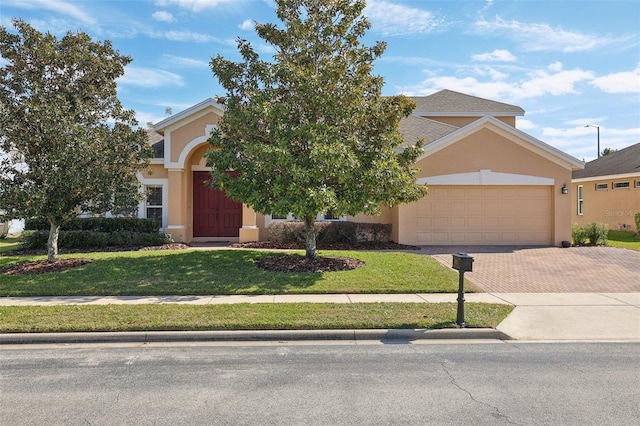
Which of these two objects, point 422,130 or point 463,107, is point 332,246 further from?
point 463,107

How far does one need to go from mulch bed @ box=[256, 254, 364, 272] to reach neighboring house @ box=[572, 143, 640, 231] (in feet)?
64.6

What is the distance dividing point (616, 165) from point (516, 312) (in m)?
23.4

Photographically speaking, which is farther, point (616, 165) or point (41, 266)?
point (616, 165)

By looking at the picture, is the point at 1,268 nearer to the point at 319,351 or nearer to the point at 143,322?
the point at 143,322

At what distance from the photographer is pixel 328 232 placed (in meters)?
16.1

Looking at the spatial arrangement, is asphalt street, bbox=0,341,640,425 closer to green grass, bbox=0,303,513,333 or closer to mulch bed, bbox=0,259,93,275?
green grass, bbox=0,303,513,333

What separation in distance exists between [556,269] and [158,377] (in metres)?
11.1

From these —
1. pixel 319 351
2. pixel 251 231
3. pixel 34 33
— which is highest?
pixel 34 33

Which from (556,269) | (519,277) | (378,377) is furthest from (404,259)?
(378,377)

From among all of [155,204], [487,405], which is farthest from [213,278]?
[155,204]

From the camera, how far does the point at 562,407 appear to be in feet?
13.7

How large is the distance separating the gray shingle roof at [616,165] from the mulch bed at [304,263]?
20.1 meters

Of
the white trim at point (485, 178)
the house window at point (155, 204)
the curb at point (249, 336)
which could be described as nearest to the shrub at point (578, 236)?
the white trim at point (485, 178)

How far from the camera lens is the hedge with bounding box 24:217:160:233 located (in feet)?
51.1
